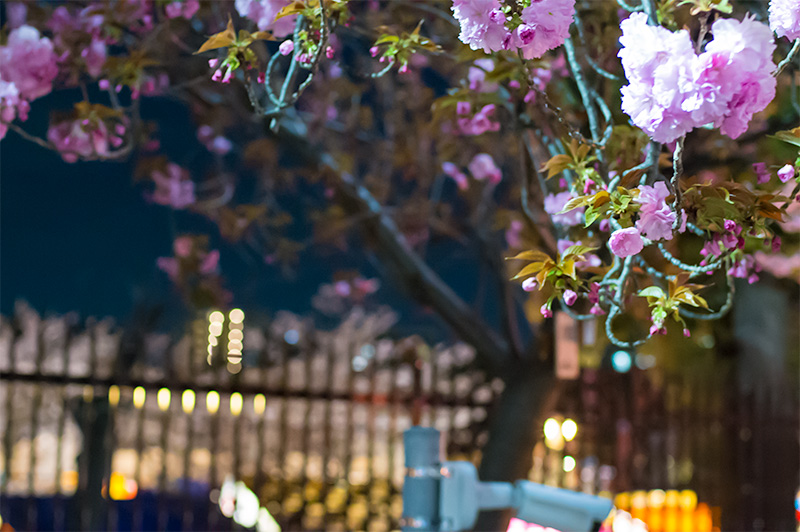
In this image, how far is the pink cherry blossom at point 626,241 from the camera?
5.74ft

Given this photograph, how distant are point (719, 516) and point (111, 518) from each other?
16.8ft

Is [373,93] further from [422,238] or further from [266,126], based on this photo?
[266,126]

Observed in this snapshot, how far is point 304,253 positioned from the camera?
6.46 metres

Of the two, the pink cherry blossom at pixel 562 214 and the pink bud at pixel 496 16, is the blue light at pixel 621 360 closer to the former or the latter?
the pink cherry blossom at pixel 562 214

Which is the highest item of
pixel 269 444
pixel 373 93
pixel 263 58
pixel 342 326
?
pixel 373 93

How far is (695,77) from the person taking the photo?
1540mm

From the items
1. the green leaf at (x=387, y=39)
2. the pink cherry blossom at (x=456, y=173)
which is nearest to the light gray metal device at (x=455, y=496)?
the green leaf at (x=387, y=39)

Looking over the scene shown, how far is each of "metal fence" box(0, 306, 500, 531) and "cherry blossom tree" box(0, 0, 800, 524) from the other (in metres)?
0.61

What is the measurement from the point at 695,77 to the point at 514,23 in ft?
1.60

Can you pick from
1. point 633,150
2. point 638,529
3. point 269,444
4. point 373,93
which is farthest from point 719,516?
A: point 633,150

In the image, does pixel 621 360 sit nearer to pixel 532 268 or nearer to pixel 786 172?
pixel 786 172

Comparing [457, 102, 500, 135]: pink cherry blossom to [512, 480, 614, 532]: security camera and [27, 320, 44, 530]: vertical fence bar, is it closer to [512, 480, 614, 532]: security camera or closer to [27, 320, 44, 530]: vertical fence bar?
[512, 480, 614, 532]: security camera

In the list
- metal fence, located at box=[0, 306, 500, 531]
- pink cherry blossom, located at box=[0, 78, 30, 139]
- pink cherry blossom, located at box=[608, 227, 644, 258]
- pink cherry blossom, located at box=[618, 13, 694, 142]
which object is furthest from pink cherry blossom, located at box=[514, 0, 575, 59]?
metal fence, located at box=[0, 306, 500, 531]

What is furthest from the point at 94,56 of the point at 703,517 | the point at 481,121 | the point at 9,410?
the point at 703,517
